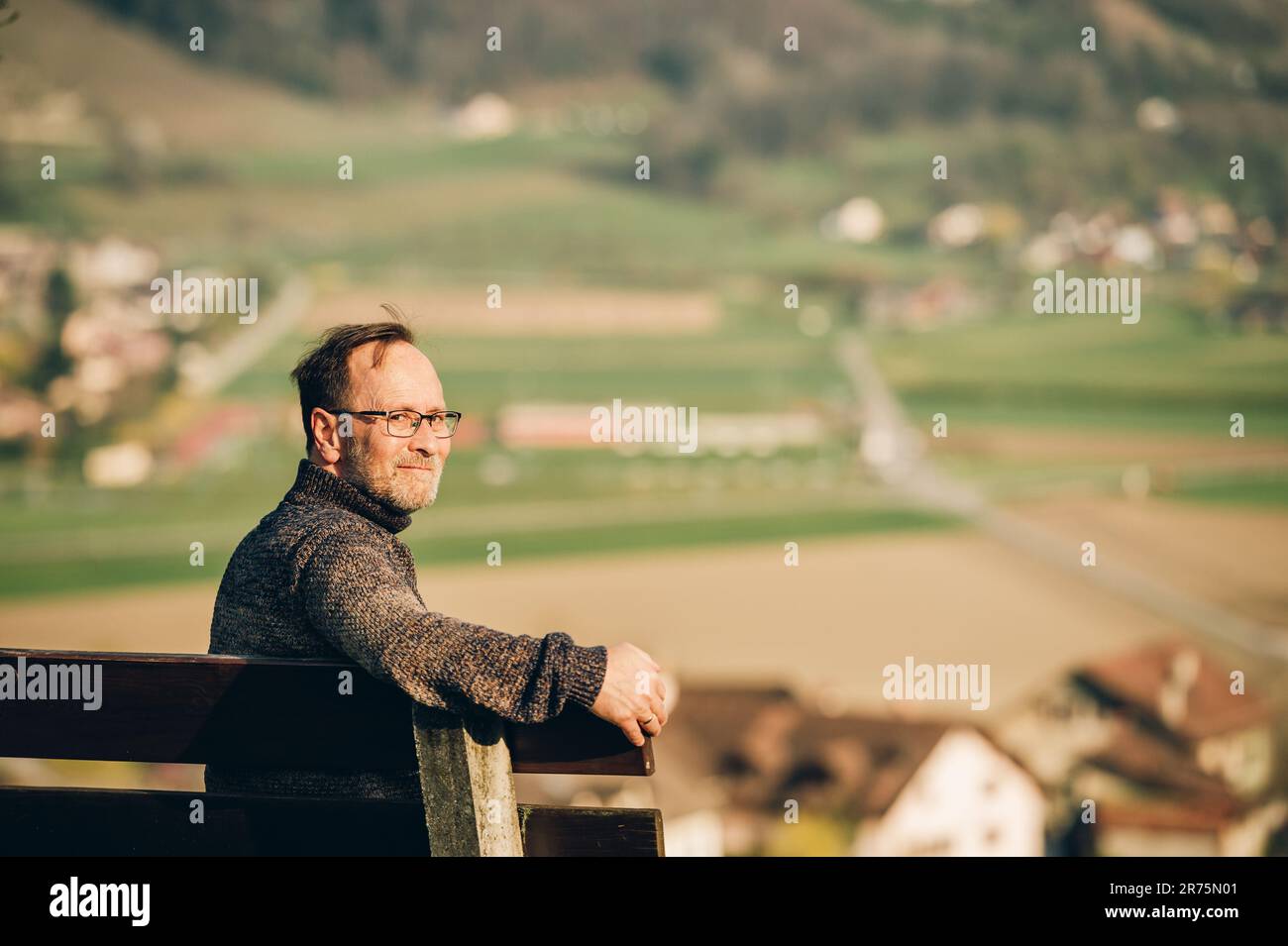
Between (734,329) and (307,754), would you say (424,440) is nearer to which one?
(307,754)

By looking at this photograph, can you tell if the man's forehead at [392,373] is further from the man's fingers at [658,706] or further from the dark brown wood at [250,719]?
the man's fingers at [658,706]

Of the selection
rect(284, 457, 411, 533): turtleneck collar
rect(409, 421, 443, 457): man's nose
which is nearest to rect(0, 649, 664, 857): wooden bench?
rect(284, 457, 411, 533): turtleneck collar

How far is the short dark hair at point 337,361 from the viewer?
2.92 meters

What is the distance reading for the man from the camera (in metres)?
2.40

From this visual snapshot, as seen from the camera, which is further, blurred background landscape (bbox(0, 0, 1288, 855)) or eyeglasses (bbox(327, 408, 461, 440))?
blurred background landscape (bbox(0, 0, 1288, 855))

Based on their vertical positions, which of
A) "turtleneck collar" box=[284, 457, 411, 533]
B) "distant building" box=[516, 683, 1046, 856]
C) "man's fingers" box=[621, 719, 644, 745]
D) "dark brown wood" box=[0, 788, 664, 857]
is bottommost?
"distant building" box=[516, 683, 1046, 856]

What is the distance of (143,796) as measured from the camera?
8.81 ft

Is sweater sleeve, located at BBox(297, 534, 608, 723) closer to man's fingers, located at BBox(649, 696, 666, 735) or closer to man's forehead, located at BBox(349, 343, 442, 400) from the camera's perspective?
man's fingers, located at BBox(649, 696, 666, 735)

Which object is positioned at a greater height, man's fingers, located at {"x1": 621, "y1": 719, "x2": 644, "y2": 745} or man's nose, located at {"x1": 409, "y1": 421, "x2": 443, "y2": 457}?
man's nose, located at {"x1": 409, "y1": 421, "x2": 443, "y2": 457}

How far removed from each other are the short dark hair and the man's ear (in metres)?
0.01

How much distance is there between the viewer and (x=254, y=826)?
2.63m

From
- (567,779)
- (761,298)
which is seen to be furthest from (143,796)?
(761,298)

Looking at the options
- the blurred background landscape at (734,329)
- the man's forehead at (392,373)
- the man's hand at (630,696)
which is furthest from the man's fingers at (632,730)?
the blurred background landscape at (734,329)

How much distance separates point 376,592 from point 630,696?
0.46 metres
